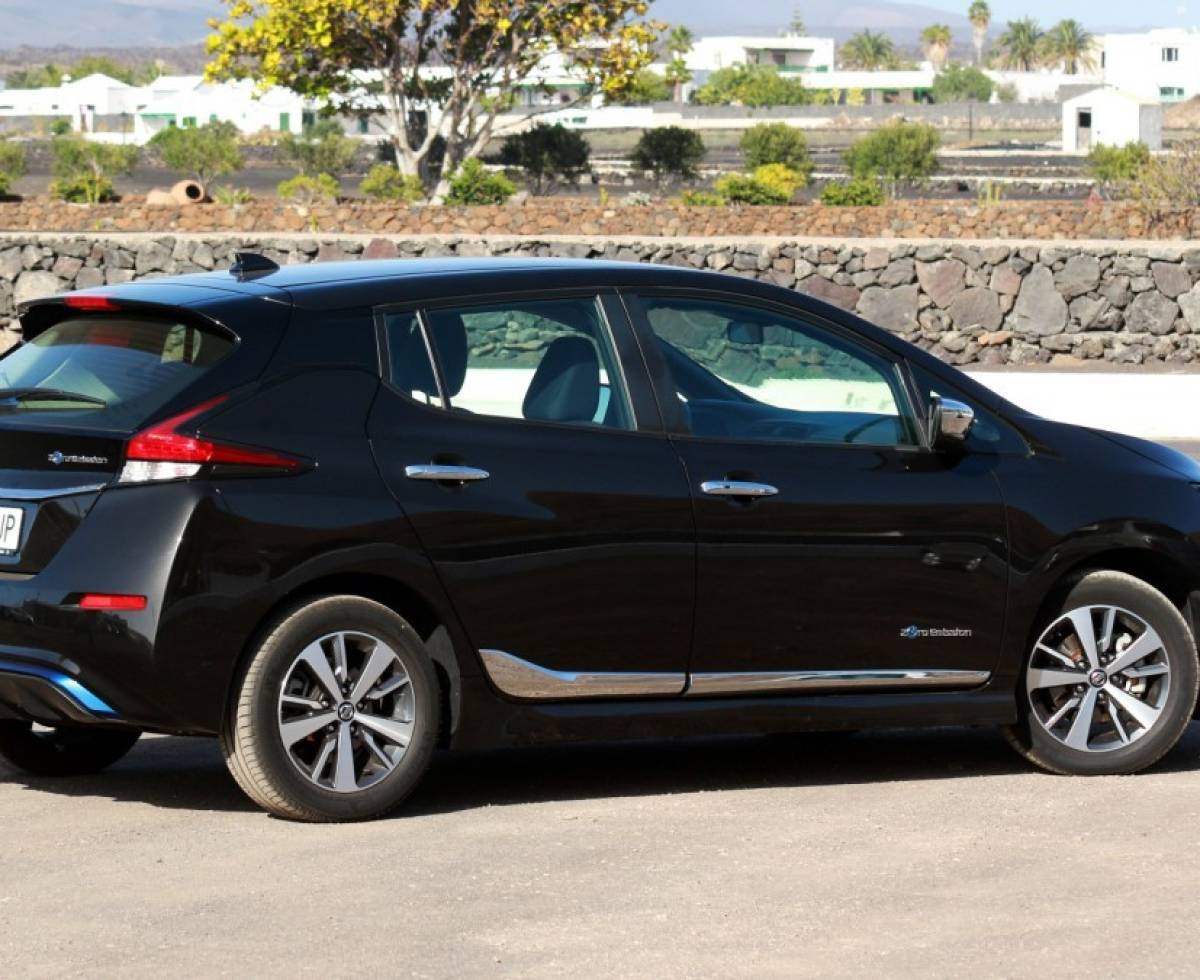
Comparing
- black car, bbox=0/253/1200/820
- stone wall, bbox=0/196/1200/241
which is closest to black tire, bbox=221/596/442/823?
black car, bbox=0/253/1200/820

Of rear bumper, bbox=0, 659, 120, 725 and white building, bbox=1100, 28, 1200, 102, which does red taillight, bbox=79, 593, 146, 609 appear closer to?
rear bumper, bbox=0, 659, 120, 725

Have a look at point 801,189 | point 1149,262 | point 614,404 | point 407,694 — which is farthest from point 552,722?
point 801,189

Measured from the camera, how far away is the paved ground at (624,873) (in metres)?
5.38

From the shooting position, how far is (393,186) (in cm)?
5594

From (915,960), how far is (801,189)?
62381mm

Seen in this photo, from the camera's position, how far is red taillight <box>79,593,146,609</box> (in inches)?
247

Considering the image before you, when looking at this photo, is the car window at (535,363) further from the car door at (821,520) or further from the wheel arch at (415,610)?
the wheel arch at (415,610)

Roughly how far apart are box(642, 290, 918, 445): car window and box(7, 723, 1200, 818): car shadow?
1.11 meters

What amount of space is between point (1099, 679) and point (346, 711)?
244 centimetres

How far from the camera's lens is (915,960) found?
5340 millimetres

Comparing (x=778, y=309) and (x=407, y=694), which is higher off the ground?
(x=778, y=309)

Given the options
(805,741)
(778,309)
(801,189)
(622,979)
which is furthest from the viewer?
(801,189)

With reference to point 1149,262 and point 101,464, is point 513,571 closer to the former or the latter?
point 101,464

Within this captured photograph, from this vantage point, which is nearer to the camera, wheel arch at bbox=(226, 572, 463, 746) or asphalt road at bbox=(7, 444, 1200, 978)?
asphalt road at bbox=(7, 444, 1200, 978)
